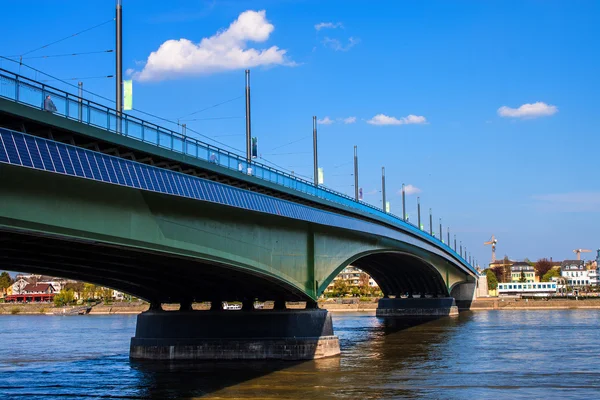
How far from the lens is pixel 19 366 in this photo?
47.7m

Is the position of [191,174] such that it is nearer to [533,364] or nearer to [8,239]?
[8,239]

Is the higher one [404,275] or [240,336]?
[404,275]

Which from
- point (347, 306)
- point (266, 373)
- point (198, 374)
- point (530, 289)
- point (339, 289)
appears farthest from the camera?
point (530, 289)

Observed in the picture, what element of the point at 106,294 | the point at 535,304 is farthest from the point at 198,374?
the point at 106,294

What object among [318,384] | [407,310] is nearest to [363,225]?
[318,384]

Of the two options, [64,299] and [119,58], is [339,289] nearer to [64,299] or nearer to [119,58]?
[64,299]

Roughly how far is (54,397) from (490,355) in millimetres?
28534

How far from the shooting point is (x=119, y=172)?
88.0ft

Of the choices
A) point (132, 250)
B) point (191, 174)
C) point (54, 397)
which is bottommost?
point (54, 397)

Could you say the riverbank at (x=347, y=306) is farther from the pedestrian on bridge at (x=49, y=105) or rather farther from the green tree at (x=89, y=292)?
the pedestrian on bridge at (x=49, y=105)

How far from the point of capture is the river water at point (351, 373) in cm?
3434

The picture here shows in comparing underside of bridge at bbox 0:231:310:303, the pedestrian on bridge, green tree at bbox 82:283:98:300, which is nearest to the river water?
underside of bridge at bbox 0:231:310:303

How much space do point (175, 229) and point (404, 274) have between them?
246ft

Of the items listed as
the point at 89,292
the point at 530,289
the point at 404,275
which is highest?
the point at 404,275
